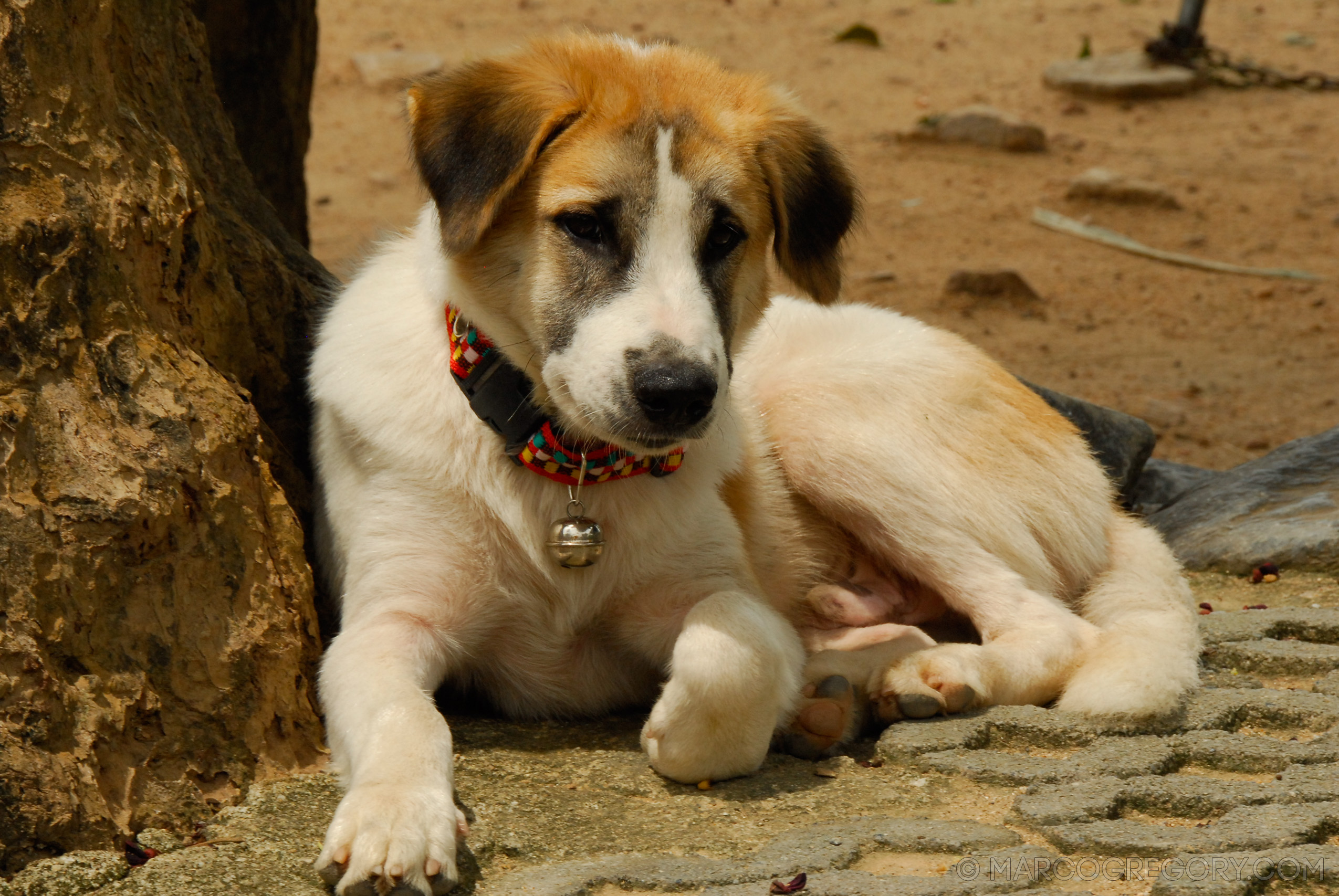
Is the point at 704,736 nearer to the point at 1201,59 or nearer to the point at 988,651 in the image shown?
the point at 988,651

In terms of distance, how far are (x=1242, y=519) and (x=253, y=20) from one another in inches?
158

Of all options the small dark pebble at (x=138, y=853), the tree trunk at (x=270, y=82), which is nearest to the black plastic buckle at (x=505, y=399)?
the small dark pebble at (x=138, y=853)

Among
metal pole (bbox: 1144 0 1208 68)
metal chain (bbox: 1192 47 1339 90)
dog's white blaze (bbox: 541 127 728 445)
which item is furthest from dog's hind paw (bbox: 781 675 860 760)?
metal pole (bbox: 1144 0 1208 68)

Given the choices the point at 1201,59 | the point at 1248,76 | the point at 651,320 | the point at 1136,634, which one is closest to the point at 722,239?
the point at 651,320

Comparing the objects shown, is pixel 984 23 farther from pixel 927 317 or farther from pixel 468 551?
pixel 468 551

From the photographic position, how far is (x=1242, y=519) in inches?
187

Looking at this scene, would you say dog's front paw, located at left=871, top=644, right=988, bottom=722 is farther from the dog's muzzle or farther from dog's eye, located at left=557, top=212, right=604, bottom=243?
dog's eye, located at left=557, top=212, right=604, bottom=243

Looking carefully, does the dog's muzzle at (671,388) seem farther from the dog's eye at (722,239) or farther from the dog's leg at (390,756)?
the dog's leg at (390,756)

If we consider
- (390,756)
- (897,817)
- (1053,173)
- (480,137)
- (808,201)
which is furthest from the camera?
(1053,173)

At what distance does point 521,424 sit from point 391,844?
3.68ft

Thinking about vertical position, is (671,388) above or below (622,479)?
above

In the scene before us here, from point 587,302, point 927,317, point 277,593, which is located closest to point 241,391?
point 277,593

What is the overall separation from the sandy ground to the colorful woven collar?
255 cm

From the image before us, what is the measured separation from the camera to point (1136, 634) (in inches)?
140
